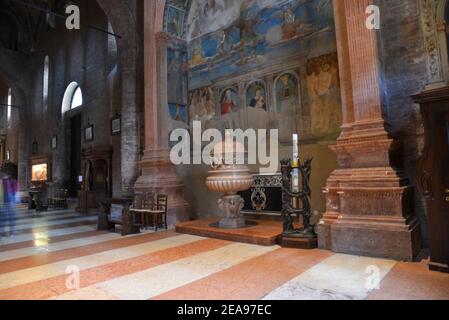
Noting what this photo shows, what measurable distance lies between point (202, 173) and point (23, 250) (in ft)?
13.4

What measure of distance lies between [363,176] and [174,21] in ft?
20.4

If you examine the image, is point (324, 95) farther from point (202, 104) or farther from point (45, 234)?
point (45, 234)

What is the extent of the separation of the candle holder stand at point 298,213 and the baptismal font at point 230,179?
3.00 ft

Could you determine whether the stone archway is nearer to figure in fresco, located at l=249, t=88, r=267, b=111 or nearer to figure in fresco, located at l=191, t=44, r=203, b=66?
figure in fresco, located at l=191, t=44, r=203, b=66

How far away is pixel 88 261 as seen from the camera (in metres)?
3.63

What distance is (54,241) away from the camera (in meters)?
5.03

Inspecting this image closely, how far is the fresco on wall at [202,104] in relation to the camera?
738 centimetres

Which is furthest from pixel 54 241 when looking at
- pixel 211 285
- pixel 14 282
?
pixel 211 285

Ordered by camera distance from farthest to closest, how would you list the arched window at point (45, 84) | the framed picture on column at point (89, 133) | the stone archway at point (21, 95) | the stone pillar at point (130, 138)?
1. the stone archway at point (21, 95)
2. the arched window at point (45, 84)
3. the framed picture on column at point (89, 133)
4. the stone pillar at point (130, 138)

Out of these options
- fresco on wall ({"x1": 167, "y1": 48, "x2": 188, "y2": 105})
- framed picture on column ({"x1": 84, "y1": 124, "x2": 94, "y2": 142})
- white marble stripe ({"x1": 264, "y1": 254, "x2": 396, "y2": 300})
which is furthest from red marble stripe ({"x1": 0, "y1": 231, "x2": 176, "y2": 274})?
framed picture on column ({"x1": 84, "y1": 124, "x2": 94, "y2": 142})

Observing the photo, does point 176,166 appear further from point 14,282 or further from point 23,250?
point 14,282

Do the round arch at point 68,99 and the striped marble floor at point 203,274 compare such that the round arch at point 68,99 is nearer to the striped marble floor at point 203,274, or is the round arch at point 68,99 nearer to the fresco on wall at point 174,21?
the fresco on wall at point 174,21

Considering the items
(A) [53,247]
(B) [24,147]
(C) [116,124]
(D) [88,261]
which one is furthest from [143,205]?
(B) [24,147]

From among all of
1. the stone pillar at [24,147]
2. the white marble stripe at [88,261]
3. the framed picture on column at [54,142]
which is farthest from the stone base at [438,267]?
the stone pillar at [24,147]
